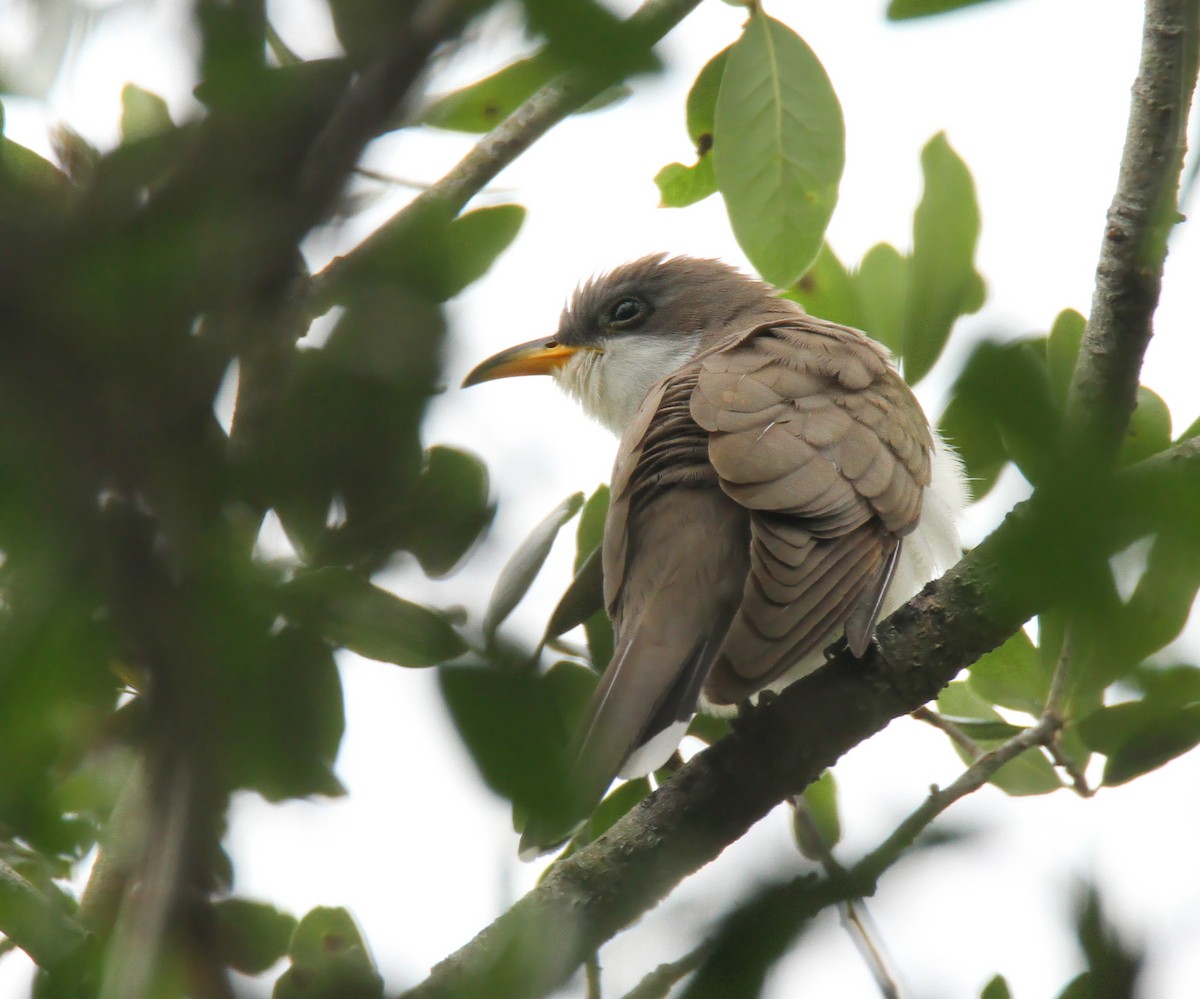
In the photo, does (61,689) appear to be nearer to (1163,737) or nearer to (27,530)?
(27,530)

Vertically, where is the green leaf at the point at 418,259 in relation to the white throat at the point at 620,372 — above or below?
below

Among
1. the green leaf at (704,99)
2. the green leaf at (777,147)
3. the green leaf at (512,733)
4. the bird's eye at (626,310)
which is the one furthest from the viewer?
the bird's eye at (626,310)

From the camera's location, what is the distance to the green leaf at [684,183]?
14.5ft

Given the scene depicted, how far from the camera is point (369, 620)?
92 centimetres

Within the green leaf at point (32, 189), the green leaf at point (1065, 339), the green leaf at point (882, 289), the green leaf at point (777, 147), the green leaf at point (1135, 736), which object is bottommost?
the green leaf at point (32, 189)

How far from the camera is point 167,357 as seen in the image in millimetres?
833

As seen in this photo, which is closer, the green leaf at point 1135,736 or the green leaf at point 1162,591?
the green leaf at point 1162,591

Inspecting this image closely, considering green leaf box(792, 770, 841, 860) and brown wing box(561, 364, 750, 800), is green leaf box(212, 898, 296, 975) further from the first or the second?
green leaf box(792, 770, 841, 860)

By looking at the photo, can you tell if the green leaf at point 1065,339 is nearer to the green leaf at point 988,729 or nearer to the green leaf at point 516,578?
the green leaf at point 988,729

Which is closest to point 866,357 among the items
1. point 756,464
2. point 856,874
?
point 756,464

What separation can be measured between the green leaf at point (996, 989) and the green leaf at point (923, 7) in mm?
1421

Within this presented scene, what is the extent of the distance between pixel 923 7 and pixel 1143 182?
1.69 metres

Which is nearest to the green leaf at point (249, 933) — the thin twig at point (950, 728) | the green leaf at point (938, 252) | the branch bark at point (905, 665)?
the branch bark at point (905, 665)

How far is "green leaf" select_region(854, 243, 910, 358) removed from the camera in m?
4.48
